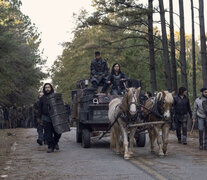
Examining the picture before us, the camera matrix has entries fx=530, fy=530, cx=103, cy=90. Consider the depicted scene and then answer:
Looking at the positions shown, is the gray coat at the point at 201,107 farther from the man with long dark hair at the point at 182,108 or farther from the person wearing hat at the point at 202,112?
the man with long dark hair at the point at 182,108

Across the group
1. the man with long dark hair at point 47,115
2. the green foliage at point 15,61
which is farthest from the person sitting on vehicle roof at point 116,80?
the green foliage at point 15,61

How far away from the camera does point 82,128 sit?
679 inches

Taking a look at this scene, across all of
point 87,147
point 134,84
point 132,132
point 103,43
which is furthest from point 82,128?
point 103,43

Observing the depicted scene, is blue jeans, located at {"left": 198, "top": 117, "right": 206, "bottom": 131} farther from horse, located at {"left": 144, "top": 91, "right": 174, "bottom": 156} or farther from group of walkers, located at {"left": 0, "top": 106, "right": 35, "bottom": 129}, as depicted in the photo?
group of walkers, located at {"left": 0, "top": 106, "right": 35, "bottom": 129}

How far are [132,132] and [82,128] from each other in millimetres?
3554

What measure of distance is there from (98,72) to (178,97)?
115 inches

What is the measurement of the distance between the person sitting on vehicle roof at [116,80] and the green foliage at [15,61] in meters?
13.4

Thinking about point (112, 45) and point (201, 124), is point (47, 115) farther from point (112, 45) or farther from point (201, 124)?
point (112, 45)

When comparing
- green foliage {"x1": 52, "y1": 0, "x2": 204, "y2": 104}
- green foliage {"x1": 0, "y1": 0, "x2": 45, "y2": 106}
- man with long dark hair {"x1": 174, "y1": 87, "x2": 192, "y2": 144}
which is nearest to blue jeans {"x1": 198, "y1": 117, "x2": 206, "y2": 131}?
man with long dark hair {"x1": 174, "y1": 87, "x2": 192, "y2": 144}

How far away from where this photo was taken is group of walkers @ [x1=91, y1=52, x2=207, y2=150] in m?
16.2

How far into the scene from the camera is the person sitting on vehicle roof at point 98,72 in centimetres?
1797

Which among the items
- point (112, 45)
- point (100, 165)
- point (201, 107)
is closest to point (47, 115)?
point (100, 165)

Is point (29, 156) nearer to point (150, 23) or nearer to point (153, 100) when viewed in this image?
point (153, 100)

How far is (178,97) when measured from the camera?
18.5 m
